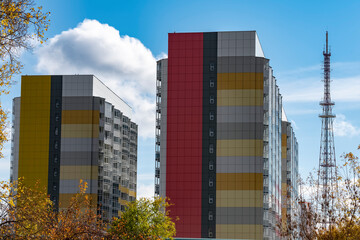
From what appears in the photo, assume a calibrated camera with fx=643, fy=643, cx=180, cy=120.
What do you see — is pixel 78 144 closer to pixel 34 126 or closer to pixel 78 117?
pixel 78 117

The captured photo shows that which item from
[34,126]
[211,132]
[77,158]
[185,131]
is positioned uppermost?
[34,126]

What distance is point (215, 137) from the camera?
111062 mm

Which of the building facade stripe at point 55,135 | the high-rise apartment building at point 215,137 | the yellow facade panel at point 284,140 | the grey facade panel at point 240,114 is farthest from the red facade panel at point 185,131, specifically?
the yellow facade panel at point 284,140

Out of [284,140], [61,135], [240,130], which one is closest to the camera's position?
[240,130]

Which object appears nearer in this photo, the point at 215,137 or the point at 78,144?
the point at 215,137

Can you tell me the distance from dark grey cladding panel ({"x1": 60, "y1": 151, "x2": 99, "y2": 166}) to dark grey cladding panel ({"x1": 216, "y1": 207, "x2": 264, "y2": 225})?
36.3 meters

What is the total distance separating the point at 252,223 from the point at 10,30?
8610 cm

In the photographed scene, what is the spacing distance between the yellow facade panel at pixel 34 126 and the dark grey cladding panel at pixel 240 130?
1679 inches

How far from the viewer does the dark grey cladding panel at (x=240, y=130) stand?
11100 cm

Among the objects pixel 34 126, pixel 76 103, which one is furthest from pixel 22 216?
pixel 34 126

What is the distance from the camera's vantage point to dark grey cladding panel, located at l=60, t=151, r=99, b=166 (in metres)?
133

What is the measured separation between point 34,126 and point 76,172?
14083 millimetres

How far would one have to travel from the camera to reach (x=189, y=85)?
112 meters

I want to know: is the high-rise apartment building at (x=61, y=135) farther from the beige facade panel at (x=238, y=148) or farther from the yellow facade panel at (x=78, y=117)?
the beige facade panel at (x=238, y=148)
